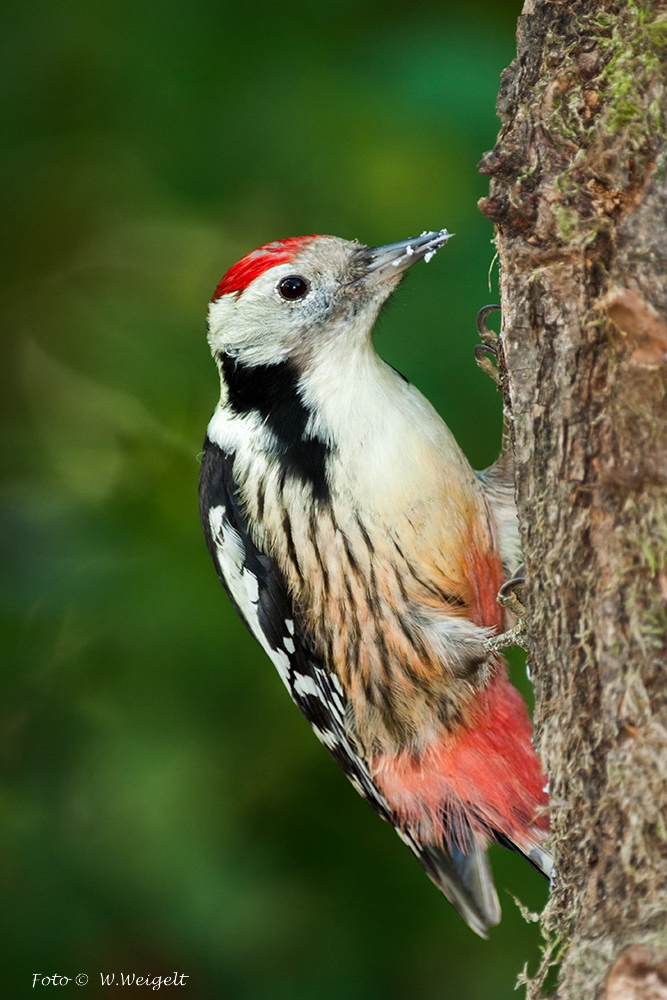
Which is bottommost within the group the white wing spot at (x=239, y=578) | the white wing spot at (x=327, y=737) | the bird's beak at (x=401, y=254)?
the white wing spot at (x=327, y=737)

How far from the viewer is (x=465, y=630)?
8.04 ft

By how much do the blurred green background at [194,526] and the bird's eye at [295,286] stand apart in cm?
35

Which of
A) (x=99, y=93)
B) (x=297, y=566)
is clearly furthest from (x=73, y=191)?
(x=297, y=566)

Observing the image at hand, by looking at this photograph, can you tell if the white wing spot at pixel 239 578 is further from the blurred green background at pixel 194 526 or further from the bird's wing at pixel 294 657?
the blurred green background at pixel 194 526

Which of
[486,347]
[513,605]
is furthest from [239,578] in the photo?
[486,347]

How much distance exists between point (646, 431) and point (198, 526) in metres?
1.60

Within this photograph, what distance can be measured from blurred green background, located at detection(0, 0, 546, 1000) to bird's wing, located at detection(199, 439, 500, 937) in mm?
166

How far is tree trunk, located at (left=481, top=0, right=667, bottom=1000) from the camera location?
4.74 ft

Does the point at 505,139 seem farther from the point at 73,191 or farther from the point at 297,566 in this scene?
the point at 73,191

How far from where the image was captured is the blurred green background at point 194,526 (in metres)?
2.78

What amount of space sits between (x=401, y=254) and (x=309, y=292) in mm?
246

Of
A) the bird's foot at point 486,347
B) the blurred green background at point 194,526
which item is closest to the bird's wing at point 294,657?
the blurred green background at point 194,526

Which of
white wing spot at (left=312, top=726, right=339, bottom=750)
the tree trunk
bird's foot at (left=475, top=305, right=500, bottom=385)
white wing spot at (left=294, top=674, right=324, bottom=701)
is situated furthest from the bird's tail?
bird's foot at (left=475, top=305, right=500, bottom=385)

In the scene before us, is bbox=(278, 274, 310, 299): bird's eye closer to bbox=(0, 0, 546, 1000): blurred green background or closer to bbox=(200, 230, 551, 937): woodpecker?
bbox=(200, 230, 551, 937): woodpecker
